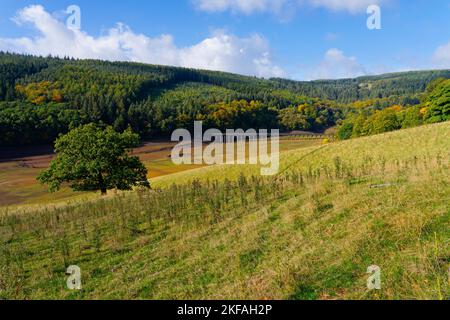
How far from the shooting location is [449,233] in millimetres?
8922

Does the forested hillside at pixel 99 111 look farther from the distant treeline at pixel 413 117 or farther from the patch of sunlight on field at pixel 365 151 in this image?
the patch of sunlight on field at pixel 365 151

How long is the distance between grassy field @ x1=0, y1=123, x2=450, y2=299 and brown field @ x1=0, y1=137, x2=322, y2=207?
3047 cm

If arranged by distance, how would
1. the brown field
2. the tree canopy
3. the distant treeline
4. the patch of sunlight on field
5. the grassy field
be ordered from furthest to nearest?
the distant treeline → the brown field → the patch of sunlight on field → the tree canopy → the grassy field

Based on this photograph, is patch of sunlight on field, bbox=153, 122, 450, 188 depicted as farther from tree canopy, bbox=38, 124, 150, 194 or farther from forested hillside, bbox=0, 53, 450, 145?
forested hillside, bbox=0, 53, 450, 145

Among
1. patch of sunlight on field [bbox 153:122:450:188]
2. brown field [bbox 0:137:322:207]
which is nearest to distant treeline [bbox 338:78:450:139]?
brown field [bbox 0:137:322:207]

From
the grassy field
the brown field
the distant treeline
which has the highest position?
the distant treeline

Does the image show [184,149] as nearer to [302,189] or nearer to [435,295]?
[302,189]

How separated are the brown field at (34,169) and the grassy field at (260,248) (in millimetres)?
30470

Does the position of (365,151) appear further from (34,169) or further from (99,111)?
(99,111)

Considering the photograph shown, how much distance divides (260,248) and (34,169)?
3395 inches

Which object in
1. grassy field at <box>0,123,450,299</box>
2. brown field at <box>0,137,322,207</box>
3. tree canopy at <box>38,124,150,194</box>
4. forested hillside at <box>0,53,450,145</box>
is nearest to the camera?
grassy field at <box>0,123,450,299</box>

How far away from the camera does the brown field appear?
184 ft

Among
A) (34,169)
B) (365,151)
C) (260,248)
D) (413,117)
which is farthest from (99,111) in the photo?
(260,248)
